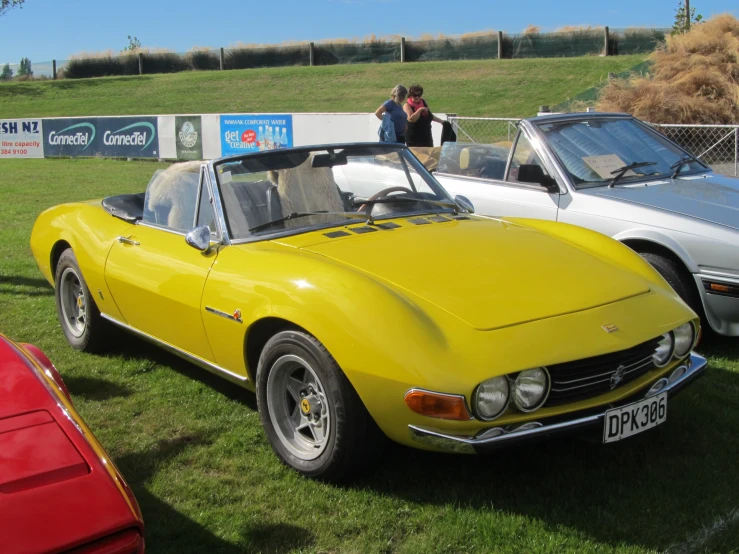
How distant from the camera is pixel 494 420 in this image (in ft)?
9.48

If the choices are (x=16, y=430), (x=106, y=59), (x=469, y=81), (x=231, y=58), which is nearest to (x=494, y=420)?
(x=16, y=430)

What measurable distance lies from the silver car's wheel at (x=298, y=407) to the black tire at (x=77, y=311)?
79.6 inches

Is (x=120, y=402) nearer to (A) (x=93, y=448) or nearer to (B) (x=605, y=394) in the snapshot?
(A) (x=93, y=448)

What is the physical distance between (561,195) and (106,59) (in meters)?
49.4

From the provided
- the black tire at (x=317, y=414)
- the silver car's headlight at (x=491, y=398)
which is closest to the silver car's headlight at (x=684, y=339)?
the silver car's headlight at (x=491, y=398)

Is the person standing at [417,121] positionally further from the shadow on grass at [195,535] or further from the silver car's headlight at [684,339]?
the shadow on grass at [195,535]

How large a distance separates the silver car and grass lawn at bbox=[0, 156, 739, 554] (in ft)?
2.05

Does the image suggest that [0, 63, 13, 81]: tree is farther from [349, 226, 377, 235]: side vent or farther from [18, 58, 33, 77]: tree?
[349, 226, 377, 235]: side vent

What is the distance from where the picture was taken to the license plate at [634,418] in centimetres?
305

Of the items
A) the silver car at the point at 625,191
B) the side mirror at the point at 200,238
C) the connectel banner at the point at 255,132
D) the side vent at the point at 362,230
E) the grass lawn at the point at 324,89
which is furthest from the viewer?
the grass lawn at the point at 324,89

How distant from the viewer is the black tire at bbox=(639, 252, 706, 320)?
485 centimetres

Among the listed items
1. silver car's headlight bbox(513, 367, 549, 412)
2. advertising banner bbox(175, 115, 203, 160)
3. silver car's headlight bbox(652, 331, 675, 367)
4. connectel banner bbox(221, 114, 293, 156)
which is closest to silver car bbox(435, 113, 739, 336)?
silver car's headlight bbox(652, 331, 675, 367)

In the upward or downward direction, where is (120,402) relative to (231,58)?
downward

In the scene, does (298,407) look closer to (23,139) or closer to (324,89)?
(23,139)
